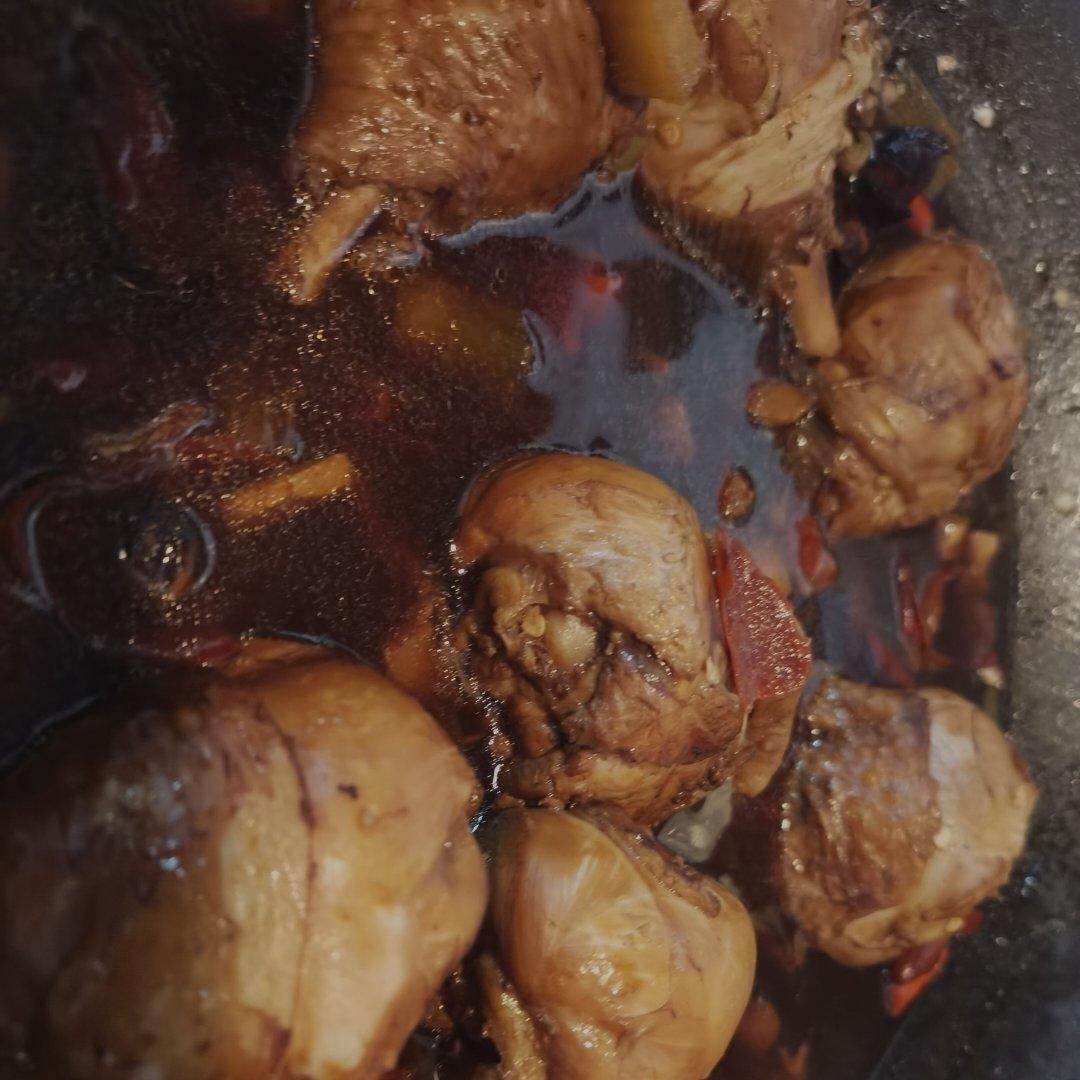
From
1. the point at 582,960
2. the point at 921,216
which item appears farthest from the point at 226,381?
the point at 921,216

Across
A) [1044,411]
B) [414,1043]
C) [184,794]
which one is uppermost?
[184,794]

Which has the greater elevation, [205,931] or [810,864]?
[205,931]

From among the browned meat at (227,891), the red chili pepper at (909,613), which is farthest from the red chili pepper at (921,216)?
the browned meat at (227,891)

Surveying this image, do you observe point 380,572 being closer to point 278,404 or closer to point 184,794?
point 278,404

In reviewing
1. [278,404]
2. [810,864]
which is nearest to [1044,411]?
[810,864]

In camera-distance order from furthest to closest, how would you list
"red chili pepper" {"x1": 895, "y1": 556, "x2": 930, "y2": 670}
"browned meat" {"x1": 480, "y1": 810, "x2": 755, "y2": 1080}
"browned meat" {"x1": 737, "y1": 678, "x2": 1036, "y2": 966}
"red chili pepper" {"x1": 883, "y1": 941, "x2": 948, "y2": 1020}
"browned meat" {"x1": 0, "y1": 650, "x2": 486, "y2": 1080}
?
"red chili pepper" {"x1": 895, "y1": 556, "x2": 930, "y2": 670} < "red chili pepper" {"x1": 883, "y1": 941, "x2": 948, "y2": 1020} < "browned meat" {"x1": 737, "y1": 678, "x2": 1036, "y2": 966} < "browned meat" {"x1": 480, "y1": 810, "x2": 755, "y2": 1080} < "browned meat" {"x1": 0, "y1": 650, "x2": 486, "y2": 1080}

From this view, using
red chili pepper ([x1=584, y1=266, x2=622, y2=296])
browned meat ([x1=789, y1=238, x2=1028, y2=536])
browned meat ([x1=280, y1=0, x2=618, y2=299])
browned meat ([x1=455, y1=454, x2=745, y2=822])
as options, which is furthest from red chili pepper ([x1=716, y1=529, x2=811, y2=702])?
browned meat ([x1=280, y1=0, x2=618, y2=299])

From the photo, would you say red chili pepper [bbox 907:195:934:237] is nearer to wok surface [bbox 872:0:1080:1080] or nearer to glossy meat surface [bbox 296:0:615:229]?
wok surface [bbox 872:0:1080:1080]
